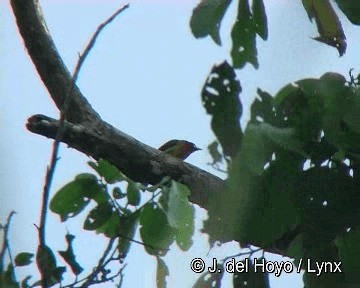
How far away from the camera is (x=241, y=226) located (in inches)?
24.0

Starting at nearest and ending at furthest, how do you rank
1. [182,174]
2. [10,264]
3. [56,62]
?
[10,264] < [182,174] < [56,62]

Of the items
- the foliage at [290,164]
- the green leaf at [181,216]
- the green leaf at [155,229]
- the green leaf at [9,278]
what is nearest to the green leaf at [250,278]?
the foliage at [290,164]

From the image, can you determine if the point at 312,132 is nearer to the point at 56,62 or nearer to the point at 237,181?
the point at 237,181

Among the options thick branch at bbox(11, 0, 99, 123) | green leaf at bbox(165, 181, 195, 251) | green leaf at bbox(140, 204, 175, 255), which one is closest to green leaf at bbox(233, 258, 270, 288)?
green leaf at bbox(165, 181, 195, 251)

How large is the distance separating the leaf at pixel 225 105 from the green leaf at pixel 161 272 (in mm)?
400

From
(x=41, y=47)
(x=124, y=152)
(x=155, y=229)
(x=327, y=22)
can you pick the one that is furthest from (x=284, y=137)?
(x=41, y=47)

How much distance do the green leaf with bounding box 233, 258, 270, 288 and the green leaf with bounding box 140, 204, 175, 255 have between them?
21 cm

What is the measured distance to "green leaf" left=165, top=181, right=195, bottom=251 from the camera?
0.88 m

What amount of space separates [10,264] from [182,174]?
0.54 metres

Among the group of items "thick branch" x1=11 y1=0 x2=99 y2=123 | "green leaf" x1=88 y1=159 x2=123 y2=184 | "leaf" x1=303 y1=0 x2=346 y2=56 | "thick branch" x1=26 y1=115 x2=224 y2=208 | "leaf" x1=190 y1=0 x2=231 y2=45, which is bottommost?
"green leaf" x1=88 y1=159 x2=123 y2=184

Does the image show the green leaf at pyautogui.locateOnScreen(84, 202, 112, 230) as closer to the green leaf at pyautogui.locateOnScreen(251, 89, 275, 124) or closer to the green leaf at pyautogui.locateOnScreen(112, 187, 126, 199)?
the green leaf at pyautogui.locateOnScreen(112, 187, 126, 199)

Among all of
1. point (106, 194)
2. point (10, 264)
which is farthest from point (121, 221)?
point (10, 264)

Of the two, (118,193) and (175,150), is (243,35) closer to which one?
(118,193)

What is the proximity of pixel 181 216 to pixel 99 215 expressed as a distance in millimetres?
173
